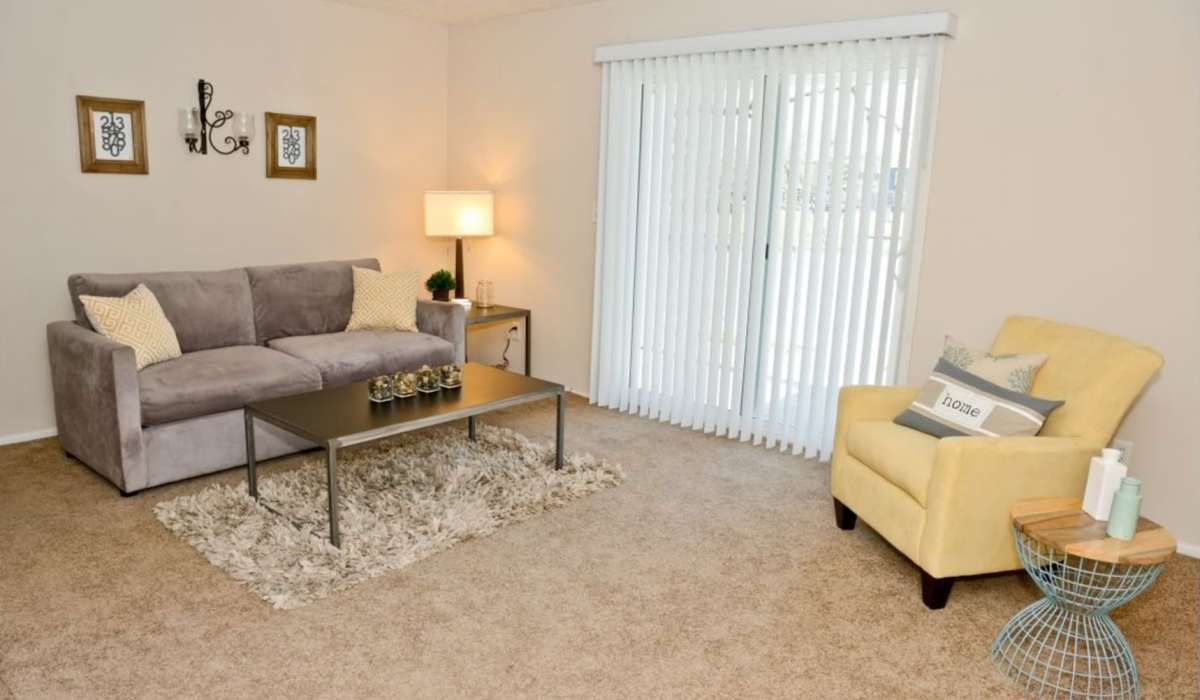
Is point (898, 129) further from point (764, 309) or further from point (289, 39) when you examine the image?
point (289, 39)

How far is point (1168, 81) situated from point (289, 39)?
4398 millimetres

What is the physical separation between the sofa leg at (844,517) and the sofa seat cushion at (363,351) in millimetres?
2303

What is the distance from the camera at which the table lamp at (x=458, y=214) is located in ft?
17.1

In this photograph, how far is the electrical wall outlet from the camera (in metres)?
3.28

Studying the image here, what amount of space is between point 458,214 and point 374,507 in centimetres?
245

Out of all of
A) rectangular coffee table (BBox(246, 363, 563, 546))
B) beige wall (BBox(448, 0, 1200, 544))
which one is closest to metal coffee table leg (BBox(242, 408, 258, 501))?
rectangular coffee table (BBox(246, 363, 563, 546))

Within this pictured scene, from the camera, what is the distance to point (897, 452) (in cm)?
289

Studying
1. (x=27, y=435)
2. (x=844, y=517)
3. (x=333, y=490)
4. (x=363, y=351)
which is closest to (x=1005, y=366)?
(x=844, y=517)

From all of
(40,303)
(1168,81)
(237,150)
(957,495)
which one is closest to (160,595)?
(40,303)

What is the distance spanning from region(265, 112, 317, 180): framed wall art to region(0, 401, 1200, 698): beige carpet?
7.10ft

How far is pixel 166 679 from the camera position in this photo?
7.27ft

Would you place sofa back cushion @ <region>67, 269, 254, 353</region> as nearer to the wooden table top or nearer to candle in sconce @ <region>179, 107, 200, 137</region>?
candle in sconce @ <region>179, 107, 200, 137</region>

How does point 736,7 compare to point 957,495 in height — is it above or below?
above

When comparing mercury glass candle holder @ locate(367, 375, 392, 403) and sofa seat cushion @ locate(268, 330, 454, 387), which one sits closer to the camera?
mercury glass candle holder @ locate(367, 375, 392, 403)
